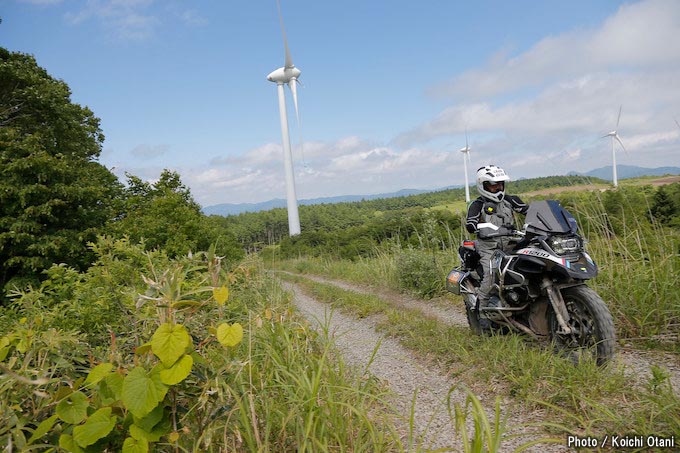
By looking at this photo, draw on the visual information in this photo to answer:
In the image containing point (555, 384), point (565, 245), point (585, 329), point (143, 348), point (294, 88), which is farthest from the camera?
point (294, 88)

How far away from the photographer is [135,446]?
1.71 m

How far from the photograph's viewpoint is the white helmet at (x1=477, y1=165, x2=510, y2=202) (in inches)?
198

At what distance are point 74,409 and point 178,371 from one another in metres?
0.54

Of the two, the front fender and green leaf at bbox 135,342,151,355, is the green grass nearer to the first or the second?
the front fender

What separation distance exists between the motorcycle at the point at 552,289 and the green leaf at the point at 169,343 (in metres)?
3.31

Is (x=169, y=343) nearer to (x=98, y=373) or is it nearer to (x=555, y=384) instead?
(x=98, y=373)

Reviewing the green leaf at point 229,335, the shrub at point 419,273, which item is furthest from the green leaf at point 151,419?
the shrub at point 419,273

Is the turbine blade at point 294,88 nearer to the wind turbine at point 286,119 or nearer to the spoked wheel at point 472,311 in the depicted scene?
the wind turbine at point 286,119

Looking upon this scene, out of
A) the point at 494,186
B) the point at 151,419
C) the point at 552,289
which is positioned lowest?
the point at 552,289

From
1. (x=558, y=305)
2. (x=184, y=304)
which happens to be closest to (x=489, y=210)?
(x=558, y=305)

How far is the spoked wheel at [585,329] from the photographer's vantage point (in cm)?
356

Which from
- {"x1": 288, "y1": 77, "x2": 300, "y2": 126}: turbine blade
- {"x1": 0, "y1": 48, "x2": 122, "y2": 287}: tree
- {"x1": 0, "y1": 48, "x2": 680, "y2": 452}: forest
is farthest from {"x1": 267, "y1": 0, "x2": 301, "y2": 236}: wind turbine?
{"x1": 0, "y1": 48, "x2": 680, "y2": 452}: forest

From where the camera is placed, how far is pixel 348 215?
69938 mm

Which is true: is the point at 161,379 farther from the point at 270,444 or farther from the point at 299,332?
the point at 299,332
